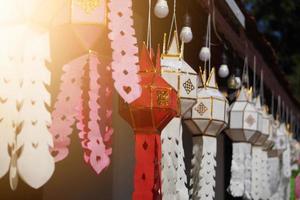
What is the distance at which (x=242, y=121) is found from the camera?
6.31 metres

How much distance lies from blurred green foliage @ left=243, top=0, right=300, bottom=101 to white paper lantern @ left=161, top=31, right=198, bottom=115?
14848mm

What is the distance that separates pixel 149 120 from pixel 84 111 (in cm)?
69

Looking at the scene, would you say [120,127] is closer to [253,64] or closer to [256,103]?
[256,103]

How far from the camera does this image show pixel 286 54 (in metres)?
19.7

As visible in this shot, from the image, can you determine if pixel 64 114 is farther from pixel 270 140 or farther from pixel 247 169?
pixel 270 140

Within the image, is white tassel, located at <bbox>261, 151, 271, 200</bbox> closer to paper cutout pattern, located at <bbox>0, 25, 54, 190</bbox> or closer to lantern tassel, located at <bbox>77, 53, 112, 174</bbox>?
lantern tassel, located at <bbox>77, 53, 112, 174</bbox>

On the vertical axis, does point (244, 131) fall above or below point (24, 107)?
below

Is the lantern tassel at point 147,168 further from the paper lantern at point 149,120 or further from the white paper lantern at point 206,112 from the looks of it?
the white paper lantern at point 206,112

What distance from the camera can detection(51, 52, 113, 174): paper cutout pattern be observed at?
3.24 meters

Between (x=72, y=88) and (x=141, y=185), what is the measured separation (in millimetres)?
804

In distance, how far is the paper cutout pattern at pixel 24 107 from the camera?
2824 millimetres

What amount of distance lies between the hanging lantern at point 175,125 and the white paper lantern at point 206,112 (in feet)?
1.22

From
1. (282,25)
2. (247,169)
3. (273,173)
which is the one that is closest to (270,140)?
(273,173)

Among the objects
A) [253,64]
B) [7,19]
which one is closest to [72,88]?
[7,19]
